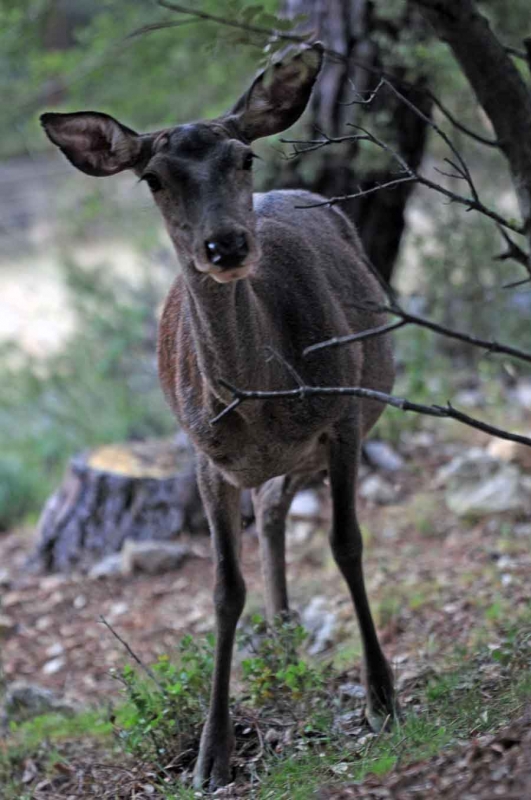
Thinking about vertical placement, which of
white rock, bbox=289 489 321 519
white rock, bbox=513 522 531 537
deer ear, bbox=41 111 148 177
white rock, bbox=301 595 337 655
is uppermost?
deer ear, bbox=41 111 148 177

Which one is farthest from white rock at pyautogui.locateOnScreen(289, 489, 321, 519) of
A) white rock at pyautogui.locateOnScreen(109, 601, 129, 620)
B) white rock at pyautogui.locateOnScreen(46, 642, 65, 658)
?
white rock at pyautogui.locateOnScreen(46, 642, 65, 658)

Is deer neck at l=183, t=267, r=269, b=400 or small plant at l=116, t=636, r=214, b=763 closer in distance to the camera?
deer neck at l=183, t=267, r=269, b=400

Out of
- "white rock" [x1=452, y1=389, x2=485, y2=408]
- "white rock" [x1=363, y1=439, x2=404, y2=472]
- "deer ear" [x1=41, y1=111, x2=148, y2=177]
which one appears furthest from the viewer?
"white rock" [x1=452, y1=389, x2=485, y2=408]

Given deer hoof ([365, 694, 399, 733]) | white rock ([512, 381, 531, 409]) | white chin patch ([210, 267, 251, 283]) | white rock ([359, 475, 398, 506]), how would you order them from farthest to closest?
white rock ([512, 381, 531, 409])
white rock ([359, 475, 398, 506])
deer hoof ([365, 694, 399, 733])
white chin patch ([210, 267, 251, 283])

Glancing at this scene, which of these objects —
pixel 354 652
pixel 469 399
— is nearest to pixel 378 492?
pixel 469 399

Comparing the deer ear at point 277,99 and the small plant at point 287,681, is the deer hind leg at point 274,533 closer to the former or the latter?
the small plant at point 287,681

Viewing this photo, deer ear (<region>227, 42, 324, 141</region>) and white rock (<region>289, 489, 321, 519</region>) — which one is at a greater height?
deer ear (<region>227, 42, 324, 141</region>)

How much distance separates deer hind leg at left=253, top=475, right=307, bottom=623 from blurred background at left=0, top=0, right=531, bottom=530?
1.85 meters

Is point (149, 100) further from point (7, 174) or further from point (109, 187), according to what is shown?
point (7, 174)

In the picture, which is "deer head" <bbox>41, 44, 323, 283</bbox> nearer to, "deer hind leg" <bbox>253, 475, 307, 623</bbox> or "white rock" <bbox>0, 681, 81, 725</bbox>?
"deer hind leg" <bbox>253, 475, 307, 623</bbox>

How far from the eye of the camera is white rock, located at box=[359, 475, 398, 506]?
7488mm

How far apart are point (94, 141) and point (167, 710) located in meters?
2.10

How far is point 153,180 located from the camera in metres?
3.74

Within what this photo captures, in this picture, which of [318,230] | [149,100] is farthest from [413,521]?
[149,100]
